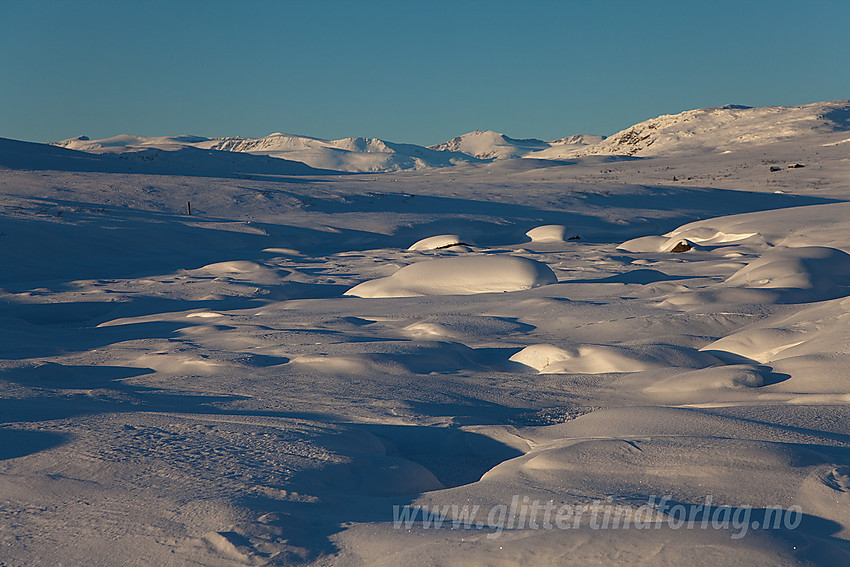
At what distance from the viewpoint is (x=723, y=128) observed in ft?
156

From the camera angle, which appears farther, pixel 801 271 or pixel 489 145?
pixel 489 145

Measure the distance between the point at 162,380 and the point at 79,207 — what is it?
12384mm

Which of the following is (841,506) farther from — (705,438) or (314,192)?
(314,192)

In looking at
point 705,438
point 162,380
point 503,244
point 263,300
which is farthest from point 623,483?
point 503,244

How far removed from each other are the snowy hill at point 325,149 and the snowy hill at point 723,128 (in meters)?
41.4

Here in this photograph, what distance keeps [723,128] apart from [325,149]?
203ft

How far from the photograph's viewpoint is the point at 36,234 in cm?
1162

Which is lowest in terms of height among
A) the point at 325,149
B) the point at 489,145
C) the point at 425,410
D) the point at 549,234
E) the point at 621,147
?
the point at 425,410

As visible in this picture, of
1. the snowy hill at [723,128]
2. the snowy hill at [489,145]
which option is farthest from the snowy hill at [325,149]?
the snowy hill at [723,128]

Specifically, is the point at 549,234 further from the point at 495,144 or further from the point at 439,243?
the point at 495,144

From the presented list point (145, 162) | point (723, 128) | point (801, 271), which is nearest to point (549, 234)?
point (801, 271)

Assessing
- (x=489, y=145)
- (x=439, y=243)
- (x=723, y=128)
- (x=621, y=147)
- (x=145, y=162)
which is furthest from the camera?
(x=489, y=145)

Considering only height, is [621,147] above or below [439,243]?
above

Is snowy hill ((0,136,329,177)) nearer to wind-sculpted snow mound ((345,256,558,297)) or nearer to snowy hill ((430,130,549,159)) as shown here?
wind-sculpted snow mound ((345,256,558,297))
